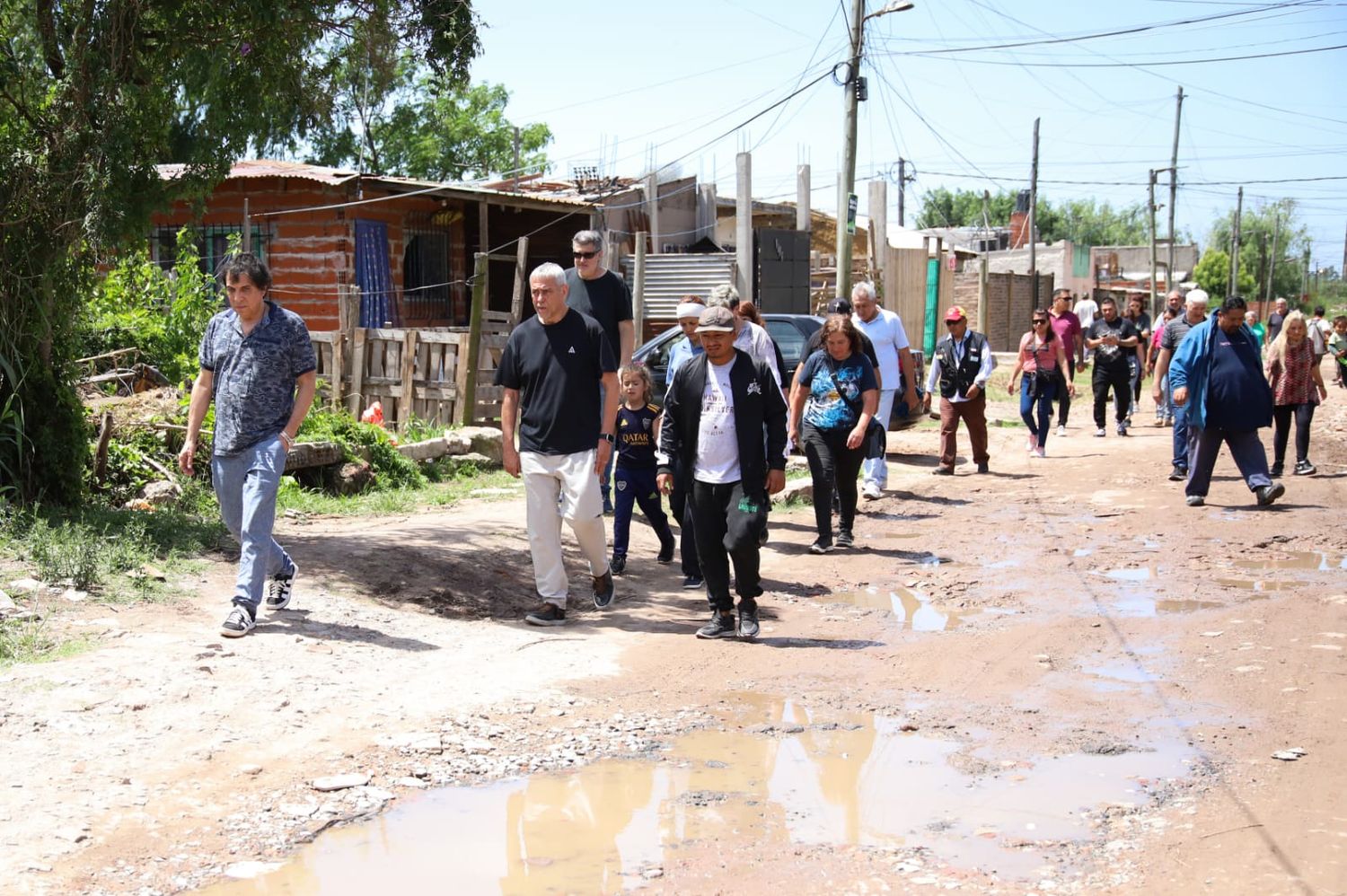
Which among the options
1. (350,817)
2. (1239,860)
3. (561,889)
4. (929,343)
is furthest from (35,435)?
(929,343)

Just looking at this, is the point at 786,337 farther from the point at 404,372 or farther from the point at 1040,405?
the point at 404,372

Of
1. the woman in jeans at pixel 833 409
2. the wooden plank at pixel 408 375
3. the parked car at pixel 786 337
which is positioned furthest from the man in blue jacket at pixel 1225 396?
the wooden plank at pixel 408 375

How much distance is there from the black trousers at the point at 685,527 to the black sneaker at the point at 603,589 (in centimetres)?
53

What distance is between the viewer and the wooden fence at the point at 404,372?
45.0ft

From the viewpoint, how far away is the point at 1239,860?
4.03 m

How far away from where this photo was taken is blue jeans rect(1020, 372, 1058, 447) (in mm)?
14508

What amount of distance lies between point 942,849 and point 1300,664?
2982 mm

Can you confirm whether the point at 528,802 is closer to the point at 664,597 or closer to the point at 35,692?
the point at 35,692

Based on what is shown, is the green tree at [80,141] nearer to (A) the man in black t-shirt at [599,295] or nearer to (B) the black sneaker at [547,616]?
(A) the man in black t-shirt at [599,295]

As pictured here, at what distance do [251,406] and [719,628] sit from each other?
104 inches

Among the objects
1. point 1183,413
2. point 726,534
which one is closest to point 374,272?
point 1183,413

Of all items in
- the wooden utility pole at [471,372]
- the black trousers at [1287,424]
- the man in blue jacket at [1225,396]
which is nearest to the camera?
the man in blue jacket at [1225,396]

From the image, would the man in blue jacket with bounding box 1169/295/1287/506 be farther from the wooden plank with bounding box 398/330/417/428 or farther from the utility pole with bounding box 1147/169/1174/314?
the utility pole with bounding box 1147/169/1174/314

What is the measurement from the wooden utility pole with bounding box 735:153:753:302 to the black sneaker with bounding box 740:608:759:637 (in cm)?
1279
